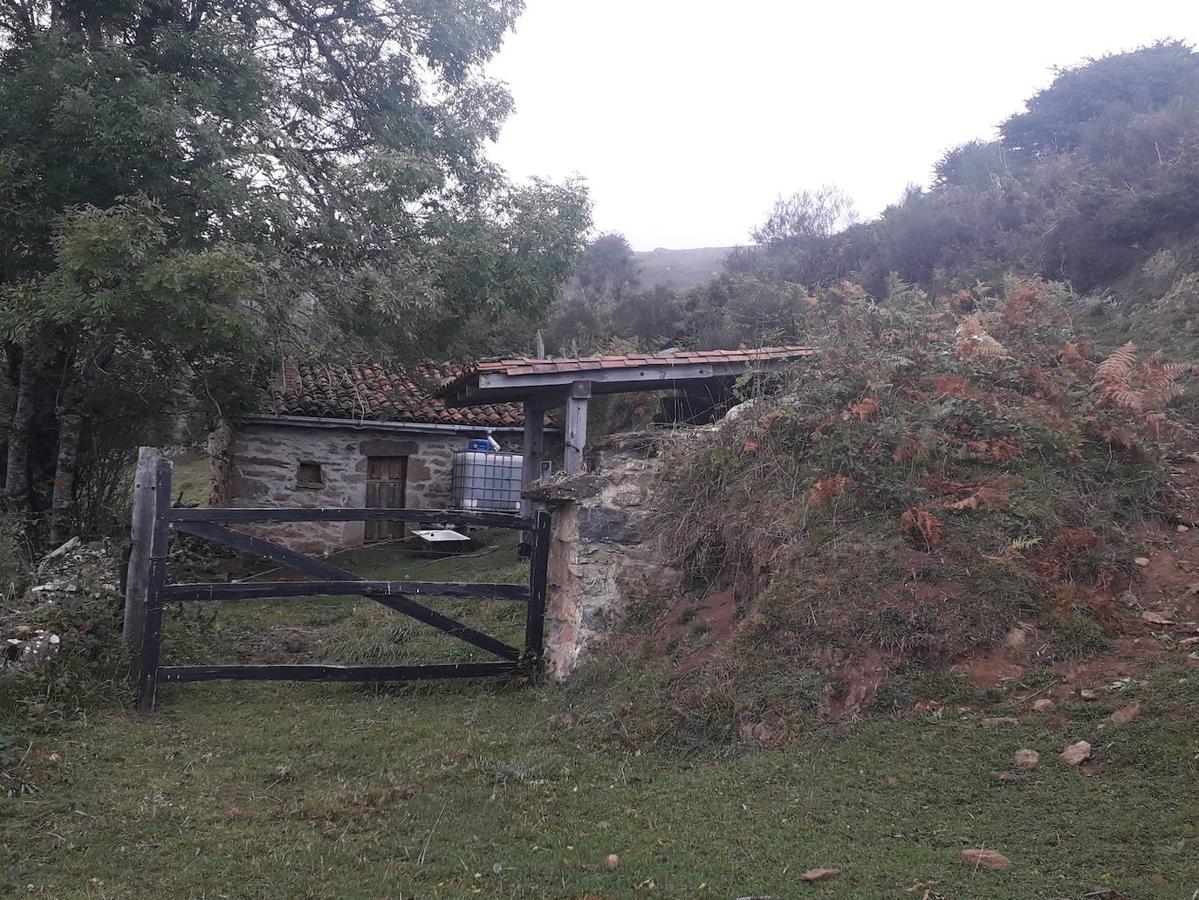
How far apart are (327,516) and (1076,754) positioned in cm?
512

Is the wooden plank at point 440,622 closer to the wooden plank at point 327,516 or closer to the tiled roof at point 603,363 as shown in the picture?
the wooden plank at point 327,516

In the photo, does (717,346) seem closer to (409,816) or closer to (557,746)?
(557,746)

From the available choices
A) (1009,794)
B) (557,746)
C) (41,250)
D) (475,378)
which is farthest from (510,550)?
(1009,794)

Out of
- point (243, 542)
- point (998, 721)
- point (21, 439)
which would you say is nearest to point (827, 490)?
point (998, 721)

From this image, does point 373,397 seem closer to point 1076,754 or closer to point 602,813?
point 602,813

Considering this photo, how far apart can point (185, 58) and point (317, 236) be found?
100 inches

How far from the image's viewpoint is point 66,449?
428 inches

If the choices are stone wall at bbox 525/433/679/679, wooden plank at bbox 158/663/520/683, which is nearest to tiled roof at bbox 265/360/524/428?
stone wall at bbox 525/433/679/679

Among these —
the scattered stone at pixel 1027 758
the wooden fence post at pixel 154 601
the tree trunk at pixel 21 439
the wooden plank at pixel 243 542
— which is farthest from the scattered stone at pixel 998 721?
the tree trunk at pixel 21 439

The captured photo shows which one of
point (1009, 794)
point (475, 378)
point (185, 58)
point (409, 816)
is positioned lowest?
point (409, 816)

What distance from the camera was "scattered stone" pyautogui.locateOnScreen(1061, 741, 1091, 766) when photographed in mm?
3822

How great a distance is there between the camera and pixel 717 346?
15.3 metres

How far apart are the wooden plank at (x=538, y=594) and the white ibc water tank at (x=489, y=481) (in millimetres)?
8419

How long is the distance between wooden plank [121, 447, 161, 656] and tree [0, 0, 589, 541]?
3318 millimetres
